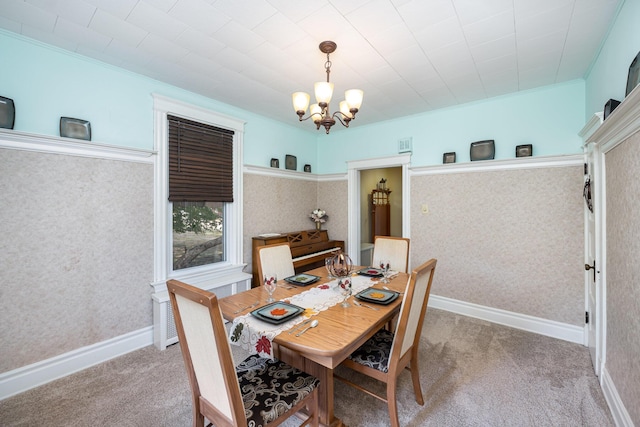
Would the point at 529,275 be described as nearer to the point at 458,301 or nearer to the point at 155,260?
the point at 458,301

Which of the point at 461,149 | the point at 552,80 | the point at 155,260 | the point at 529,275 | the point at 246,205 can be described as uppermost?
the point at 552,80

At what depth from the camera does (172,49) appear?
2.22 m

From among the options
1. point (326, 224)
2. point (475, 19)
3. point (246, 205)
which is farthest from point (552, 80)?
point (246, 205)

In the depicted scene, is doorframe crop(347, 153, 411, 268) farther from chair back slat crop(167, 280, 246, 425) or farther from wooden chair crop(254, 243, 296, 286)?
chair back slat crop(167, 280, 246, 425)

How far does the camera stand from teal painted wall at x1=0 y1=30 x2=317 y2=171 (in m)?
2.05

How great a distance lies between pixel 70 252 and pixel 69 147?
35.2 inches

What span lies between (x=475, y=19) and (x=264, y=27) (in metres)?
1.52

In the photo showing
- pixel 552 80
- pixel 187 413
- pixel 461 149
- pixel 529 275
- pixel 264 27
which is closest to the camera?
pixel 187 413

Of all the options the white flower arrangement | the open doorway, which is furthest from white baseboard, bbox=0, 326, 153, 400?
the open doorway

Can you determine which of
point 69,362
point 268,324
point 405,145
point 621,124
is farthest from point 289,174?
point 621,124

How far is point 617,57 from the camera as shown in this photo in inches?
73.2

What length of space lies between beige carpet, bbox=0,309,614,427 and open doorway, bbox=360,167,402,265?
3263mm

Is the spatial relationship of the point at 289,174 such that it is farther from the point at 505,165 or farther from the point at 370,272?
the point at 505,165

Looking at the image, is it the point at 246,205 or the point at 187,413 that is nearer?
the point at 187,413
